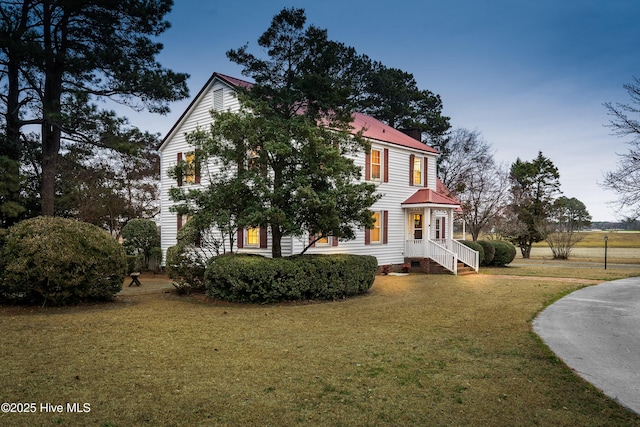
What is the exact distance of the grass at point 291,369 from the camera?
4566mm

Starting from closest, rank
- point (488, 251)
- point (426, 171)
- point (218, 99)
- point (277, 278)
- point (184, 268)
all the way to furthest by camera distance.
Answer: point (277, 278) → point (184, 268) → point (218, 99) → point (426, 171) → point (488, 251)

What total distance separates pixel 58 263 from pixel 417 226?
647 inches

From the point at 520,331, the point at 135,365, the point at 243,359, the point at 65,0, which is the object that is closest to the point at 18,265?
the point at 135,365

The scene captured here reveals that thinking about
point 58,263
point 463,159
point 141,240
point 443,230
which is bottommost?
point 58,263

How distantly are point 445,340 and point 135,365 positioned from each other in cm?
518

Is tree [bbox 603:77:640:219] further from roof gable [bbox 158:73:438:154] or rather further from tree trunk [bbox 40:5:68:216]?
tree trunk [bbox 40:5:68:216]

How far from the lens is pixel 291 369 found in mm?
6090

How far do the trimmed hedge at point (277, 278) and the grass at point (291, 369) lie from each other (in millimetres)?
961

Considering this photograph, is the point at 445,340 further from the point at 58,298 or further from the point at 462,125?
the point at 462,125

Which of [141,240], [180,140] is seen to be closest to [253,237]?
[180,140]

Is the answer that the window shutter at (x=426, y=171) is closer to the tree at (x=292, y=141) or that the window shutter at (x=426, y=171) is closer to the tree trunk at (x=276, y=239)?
the tree at (x=292, y=141)

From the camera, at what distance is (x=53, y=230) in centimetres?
1103

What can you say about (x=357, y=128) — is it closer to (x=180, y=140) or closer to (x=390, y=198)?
(x=390, y=198)

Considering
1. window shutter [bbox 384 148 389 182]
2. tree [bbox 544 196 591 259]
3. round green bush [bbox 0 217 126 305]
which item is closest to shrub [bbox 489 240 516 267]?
window shutter [bbox 384 148 389 182]
